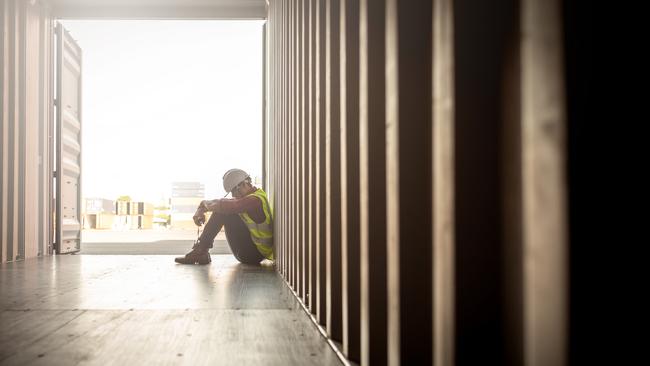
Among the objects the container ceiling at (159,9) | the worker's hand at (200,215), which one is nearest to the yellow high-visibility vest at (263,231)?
the worker's hand at (200,215)

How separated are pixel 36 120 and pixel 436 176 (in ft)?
23.5

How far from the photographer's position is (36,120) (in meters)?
7.04

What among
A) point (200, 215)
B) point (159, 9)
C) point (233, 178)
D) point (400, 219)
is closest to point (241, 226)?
point (200, 215)

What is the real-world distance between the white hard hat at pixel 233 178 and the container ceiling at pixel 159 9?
262cm

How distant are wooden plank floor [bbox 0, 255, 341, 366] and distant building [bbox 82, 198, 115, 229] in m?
14.0

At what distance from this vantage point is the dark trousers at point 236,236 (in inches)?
234

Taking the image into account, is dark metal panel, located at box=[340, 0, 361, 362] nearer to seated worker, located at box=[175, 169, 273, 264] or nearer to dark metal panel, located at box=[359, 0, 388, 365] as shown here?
dark metal panel, located at box=[359, 0, 388, 365]

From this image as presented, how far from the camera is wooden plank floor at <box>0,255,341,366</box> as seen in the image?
6.54 ft

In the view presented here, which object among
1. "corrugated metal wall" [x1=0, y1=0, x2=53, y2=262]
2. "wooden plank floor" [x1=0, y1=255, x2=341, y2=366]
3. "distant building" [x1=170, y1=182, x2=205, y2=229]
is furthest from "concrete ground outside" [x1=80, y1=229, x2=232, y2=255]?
"distant building" [x1=170, y1=182, x2=205, y2=229]

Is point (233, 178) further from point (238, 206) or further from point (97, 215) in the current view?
point (97, 215)

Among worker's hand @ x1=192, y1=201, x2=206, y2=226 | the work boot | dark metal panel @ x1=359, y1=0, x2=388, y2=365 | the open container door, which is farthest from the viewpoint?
the open container door

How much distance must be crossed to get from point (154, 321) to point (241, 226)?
10.7 feet

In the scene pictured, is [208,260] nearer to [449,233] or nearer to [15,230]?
[15,230]

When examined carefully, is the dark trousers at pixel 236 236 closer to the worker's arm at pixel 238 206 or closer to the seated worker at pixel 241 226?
the seated worker at pixel 241 226
